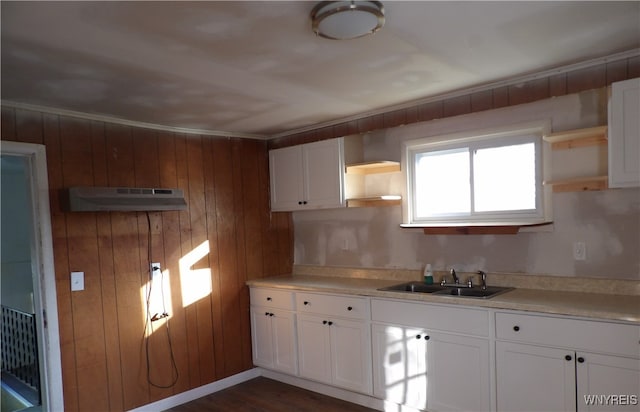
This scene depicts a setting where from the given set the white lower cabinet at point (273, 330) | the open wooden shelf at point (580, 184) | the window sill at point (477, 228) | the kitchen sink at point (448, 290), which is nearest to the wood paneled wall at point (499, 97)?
the open wooden shelf at point (580, 184)

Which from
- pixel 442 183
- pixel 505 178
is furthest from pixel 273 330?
pixel 505 178

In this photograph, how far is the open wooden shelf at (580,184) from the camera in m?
2.65

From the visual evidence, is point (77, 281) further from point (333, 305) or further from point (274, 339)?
point (333, 305)

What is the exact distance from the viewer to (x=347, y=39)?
2055 millimetres

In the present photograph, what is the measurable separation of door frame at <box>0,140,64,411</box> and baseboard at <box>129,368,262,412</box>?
2.19ft

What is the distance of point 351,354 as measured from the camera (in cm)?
344

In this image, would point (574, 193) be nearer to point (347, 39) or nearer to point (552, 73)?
point (552, 73)

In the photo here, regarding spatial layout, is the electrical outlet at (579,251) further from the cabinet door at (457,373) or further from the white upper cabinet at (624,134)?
the cabinet door at (457,373)

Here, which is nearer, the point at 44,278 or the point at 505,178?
the point at 44,278

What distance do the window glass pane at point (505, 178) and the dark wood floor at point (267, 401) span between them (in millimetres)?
1846

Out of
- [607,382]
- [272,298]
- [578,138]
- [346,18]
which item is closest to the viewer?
[346,18]

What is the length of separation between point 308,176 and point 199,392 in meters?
2.11

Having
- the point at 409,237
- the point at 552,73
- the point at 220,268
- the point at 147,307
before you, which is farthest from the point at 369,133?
the point at 147,307

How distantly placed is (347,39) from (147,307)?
2645 millimetres
